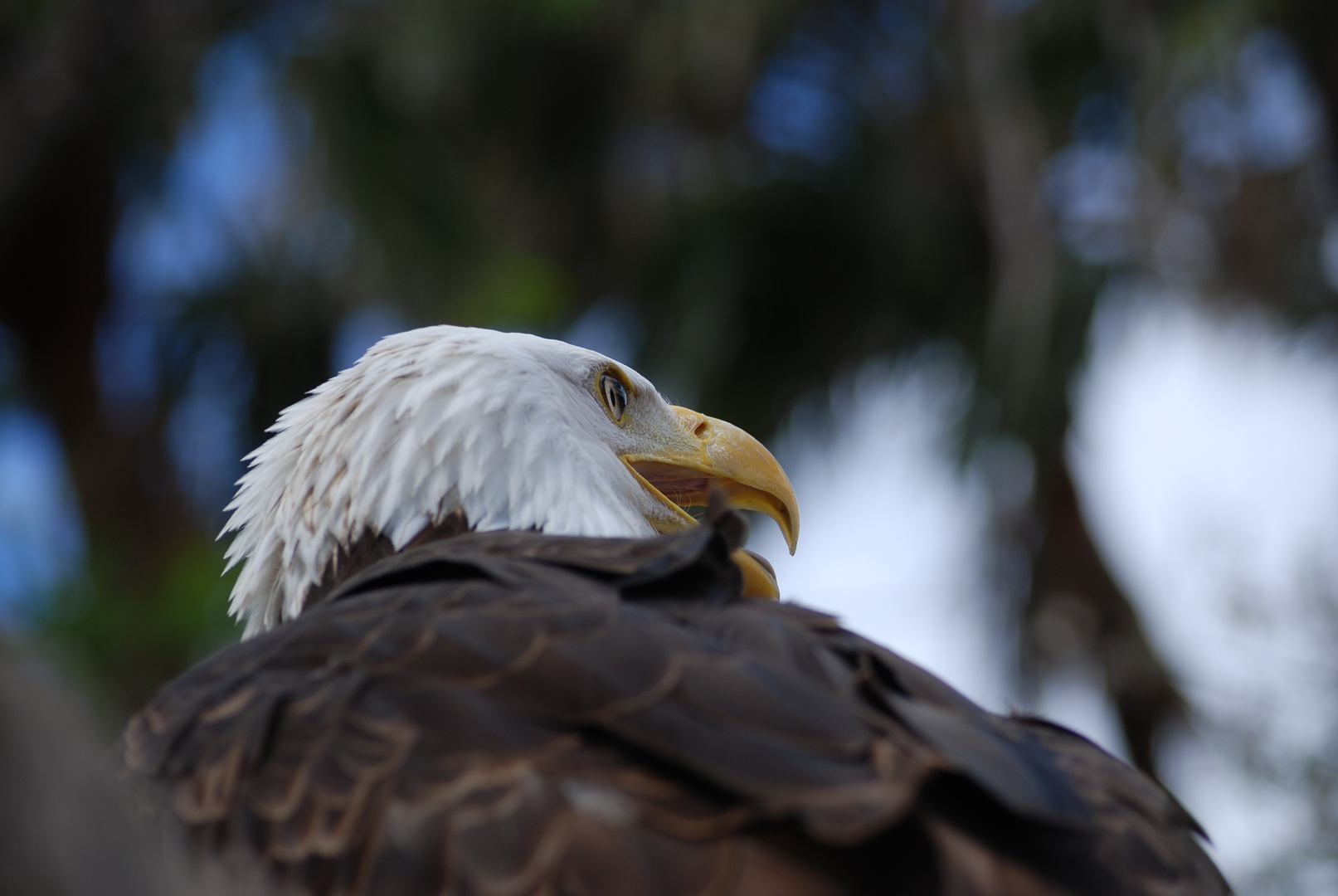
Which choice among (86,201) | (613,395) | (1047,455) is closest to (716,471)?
(613,395)

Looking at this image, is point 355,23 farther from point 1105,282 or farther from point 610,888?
point 610,888

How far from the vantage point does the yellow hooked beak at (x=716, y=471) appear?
3.63 meters

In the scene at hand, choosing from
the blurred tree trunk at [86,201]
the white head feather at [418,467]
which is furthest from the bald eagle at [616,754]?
the blurred tree trunk at [86,201]

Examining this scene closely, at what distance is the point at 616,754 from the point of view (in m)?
1.86

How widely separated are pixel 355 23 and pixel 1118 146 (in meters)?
6.56

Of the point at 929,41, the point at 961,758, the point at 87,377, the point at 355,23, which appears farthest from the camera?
the point at 929,41

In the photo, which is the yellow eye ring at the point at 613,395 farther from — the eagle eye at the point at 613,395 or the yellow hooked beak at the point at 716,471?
the yellow hooked beak at the point at 716,471

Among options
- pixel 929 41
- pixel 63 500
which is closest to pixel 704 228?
pixel 929 41

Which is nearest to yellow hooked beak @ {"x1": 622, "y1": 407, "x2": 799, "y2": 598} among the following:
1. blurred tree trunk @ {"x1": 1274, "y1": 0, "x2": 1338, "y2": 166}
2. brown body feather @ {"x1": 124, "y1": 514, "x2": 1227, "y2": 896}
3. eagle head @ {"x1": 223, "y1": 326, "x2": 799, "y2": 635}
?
eagle head @ {"x1": 223, "y1": 326, "x2": 799, "y2": 635}

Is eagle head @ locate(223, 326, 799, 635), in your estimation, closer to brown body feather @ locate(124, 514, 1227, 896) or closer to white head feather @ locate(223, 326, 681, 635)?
white head feather @ locate(223, 326, 681, 635)

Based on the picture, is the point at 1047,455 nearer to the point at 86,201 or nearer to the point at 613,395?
the point at 613,395

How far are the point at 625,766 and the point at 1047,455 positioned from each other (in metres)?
8.94

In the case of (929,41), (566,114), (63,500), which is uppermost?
(929,41)

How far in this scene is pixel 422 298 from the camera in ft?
29.8
